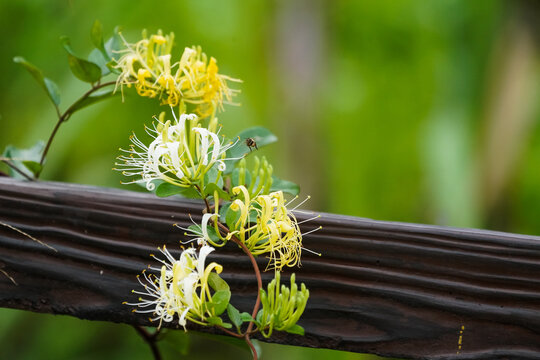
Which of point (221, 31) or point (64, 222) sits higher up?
point (221, 31)

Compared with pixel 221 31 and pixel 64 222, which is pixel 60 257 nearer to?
pixel 64 222

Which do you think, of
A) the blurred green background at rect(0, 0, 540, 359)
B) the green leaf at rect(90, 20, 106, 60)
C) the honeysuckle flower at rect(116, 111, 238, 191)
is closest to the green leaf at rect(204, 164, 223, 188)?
the honeysuckle flower at rect(116, 111, 238, 191)

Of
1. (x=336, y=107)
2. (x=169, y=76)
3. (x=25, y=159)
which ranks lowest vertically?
(x=25, y=159)

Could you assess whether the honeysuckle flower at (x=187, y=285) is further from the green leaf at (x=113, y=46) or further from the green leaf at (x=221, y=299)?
the green leaf at (x=113, y=46)

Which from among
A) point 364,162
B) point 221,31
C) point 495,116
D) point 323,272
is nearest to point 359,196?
point 364,162

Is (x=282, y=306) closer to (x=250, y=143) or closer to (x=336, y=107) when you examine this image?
(x=250, y=143)

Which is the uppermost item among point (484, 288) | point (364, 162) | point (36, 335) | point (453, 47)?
point (453, 47)

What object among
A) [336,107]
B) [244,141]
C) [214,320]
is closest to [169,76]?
[244,141]
